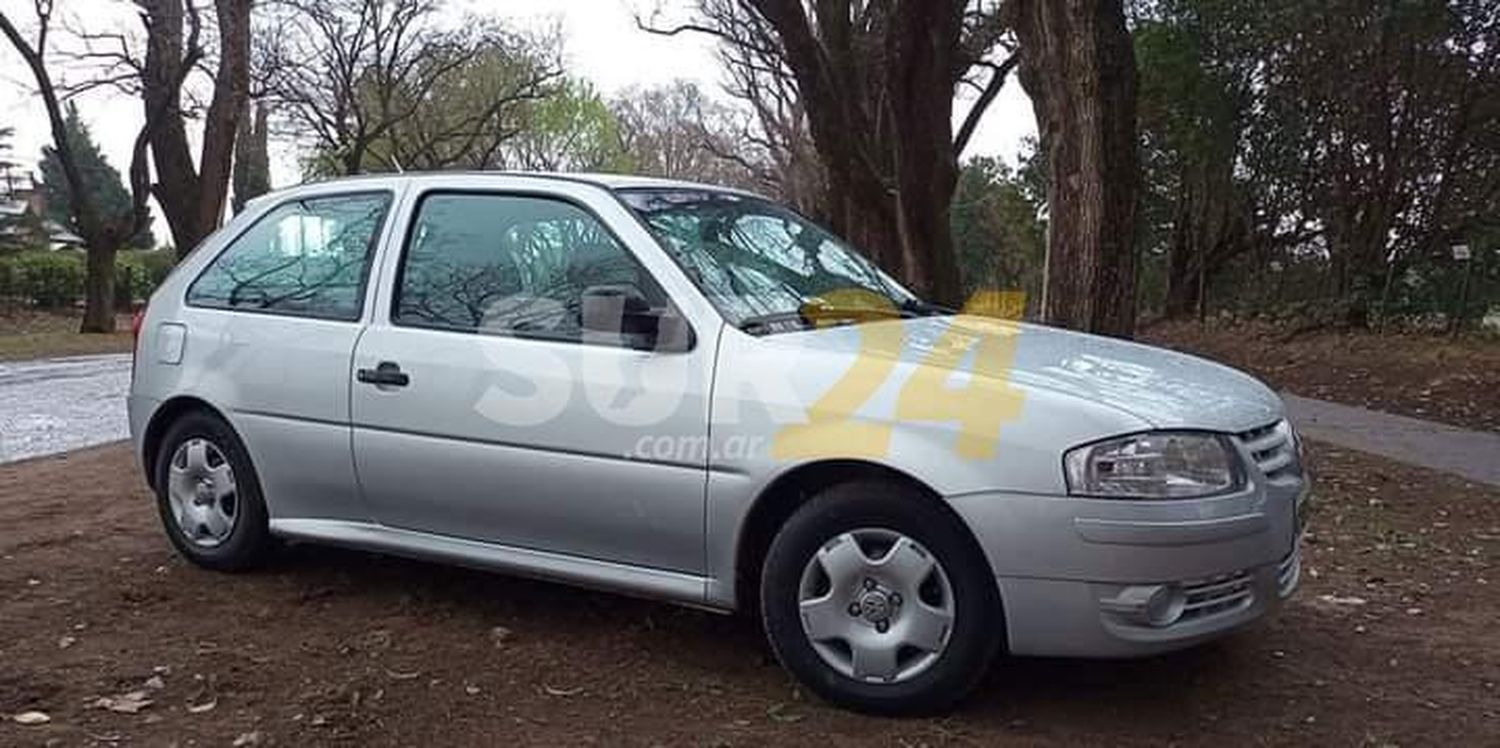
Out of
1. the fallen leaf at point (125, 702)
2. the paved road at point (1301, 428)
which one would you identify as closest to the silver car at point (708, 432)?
the fallen leaf at point (125, 702)

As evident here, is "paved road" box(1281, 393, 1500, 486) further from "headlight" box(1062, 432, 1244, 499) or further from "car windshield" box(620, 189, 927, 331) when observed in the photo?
"headlight" box(1062, 432, 1244, 499)

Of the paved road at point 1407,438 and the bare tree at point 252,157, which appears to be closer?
the paved road at point 1407,438

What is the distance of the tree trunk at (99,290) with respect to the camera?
26.7 m

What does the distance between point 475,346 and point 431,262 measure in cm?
50

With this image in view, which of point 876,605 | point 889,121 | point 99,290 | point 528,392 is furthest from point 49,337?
point 876,605

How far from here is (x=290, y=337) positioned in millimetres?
5035

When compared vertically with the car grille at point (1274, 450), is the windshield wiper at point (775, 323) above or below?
above

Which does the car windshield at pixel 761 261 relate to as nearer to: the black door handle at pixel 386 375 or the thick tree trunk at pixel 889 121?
the black door handle at pixel 386 375

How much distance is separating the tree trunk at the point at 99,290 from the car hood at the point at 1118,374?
26.0m

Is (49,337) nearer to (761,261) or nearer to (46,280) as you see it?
(46,280)

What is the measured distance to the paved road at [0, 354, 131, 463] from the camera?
31.9 ft

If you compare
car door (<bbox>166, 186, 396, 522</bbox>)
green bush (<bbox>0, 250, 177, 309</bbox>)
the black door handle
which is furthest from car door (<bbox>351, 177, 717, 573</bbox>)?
green bush (<bbox>0, 250, 177, 309</bbox>)

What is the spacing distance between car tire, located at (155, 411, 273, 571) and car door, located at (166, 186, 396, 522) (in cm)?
13

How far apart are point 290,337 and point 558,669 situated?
1.74 metres
